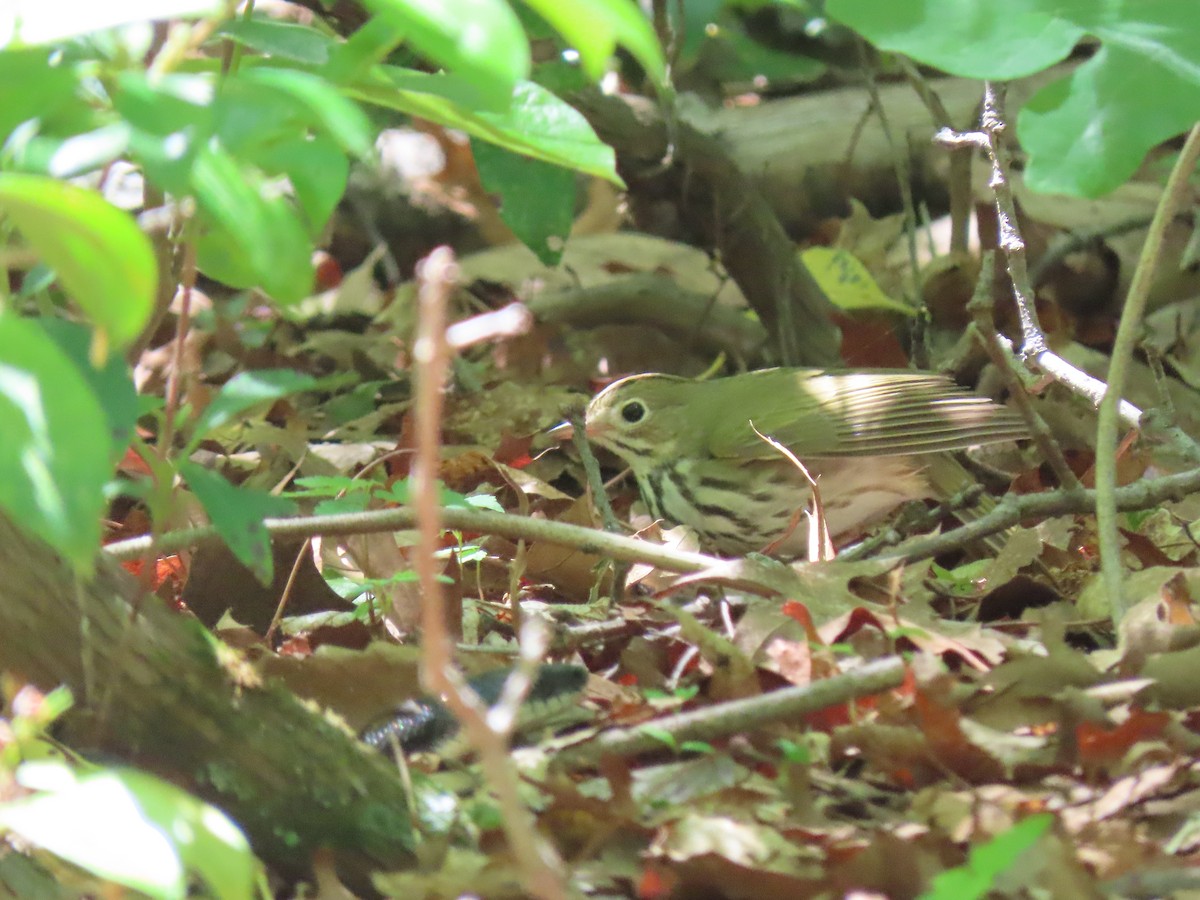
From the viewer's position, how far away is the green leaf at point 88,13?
37.3 inches

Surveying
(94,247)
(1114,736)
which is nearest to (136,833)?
(94,247)

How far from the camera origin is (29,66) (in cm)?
108

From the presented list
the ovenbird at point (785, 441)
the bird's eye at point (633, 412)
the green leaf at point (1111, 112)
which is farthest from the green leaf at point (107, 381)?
the bird's eye at point (633, 412)

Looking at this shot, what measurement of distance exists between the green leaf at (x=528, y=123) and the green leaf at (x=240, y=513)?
446 millimetres

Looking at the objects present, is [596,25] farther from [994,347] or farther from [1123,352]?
[1123,352]

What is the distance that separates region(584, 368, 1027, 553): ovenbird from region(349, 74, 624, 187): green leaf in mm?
1806

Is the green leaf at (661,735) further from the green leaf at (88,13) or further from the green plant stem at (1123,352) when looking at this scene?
the green leaf at (88,13)

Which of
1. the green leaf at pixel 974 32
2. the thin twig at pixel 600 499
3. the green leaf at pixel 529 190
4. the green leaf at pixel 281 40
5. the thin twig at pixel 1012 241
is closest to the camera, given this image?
the green leaf at pixel 281 40

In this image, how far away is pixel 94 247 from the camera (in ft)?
3.13

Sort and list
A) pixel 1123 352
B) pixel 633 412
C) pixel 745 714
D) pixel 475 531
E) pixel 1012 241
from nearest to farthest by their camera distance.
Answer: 1. pixel 745 714
2. pixel 475 531
3. pixel 1123 352
4. pixel 1012 241
5. pixel 633 412

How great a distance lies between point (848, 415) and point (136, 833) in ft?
9.14

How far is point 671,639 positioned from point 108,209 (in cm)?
144

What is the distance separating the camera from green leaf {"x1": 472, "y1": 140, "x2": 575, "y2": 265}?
10.8 feet

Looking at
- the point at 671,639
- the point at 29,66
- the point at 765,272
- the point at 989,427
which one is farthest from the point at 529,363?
the point at 29,66
